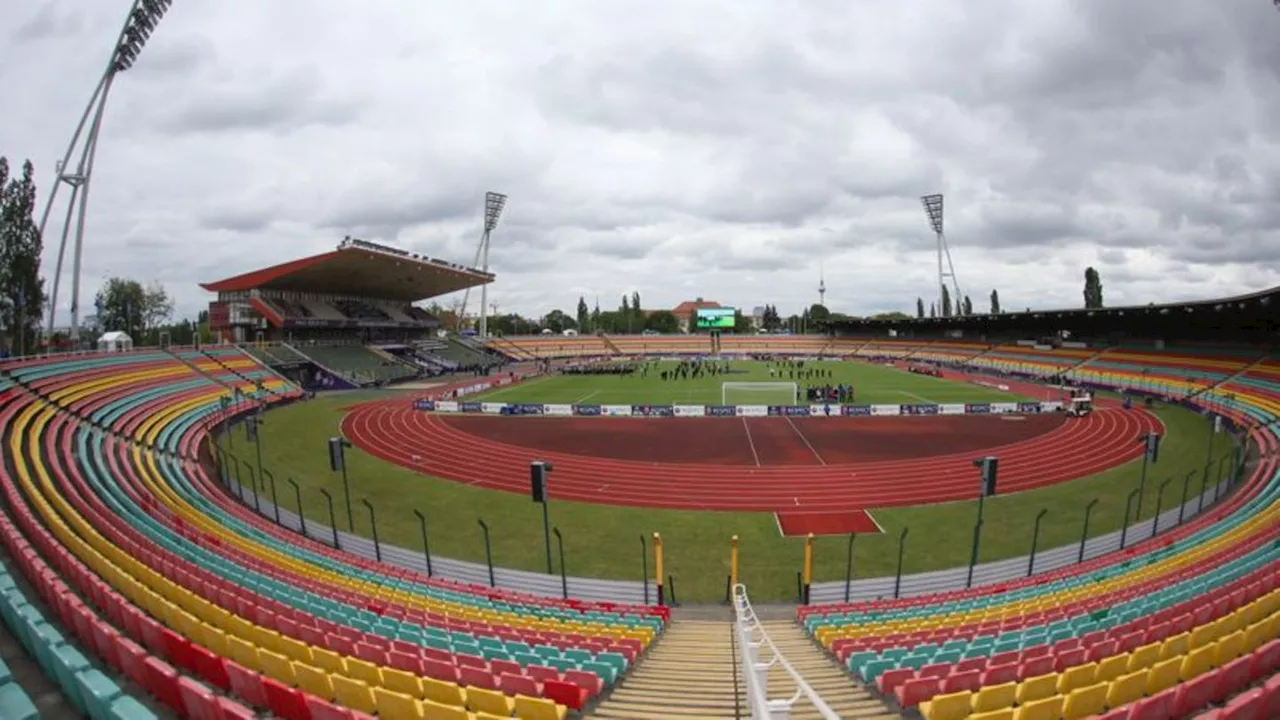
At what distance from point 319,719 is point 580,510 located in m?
18.6

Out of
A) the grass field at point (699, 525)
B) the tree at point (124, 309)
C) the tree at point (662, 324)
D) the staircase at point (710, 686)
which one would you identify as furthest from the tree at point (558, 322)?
the staircase at point (710, 686)

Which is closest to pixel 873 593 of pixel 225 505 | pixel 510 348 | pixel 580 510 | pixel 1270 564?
pixel 1270 564

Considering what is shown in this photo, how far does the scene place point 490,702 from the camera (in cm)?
621

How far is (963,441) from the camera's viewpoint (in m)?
34.7

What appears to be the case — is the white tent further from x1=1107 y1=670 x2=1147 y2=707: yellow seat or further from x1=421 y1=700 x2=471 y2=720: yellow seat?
x1=1107 y1=670 x2=1147 y2=707: yellow seat

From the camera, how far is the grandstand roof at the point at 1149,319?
41.4 meters

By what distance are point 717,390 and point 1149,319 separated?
37966mm

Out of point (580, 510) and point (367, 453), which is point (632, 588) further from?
point (367, 453)

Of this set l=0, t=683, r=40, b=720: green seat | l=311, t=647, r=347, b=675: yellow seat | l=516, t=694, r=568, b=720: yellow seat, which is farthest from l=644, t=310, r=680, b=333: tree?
l=0, t=683, r=40, b=720: green seat

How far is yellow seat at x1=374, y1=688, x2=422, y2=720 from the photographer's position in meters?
5.64

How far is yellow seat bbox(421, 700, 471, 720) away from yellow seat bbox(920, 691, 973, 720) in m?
4.31

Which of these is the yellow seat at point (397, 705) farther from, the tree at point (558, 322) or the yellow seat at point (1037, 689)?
the tree at point (558, 322)

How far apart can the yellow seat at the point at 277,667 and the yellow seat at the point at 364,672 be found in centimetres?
63

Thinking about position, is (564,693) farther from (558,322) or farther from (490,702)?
(558,322)
